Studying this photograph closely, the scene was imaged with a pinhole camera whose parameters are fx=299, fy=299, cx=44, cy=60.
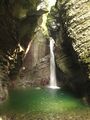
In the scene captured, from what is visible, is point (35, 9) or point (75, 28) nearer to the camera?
point (75, 28)

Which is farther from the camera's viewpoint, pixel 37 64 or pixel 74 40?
pixel 37 64

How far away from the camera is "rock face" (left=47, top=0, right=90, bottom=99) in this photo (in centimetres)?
2114

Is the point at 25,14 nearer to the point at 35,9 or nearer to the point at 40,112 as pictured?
the point at 35,9

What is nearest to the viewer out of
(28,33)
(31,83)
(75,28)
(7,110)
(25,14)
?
(7,110)

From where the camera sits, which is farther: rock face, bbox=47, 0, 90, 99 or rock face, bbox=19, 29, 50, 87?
rock face, bbox=19, 29, 50, 87

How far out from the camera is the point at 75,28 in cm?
2244

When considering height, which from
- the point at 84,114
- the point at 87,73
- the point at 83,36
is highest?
the point at 83,36

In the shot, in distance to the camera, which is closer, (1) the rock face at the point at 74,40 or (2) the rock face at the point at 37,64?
(1) the rock face at the point at 74,40

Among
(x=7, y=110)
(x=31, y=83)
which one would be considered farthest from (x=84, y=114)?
(x=31, y=83)

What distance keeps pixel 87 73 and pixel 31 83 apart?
1670 centimetres

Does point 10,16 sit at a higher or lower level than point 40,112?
higher

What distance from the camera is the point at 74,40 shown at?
2227cm

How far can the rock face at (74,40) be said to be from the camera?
2114 cm

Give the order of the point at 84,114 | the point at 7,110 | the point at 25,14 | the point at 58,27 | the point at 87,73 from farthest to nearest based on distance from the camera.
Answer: the point at 58,27 → the point at 25,14 → the point at 87,73 → the point at 7,110 → the point at 84,114
